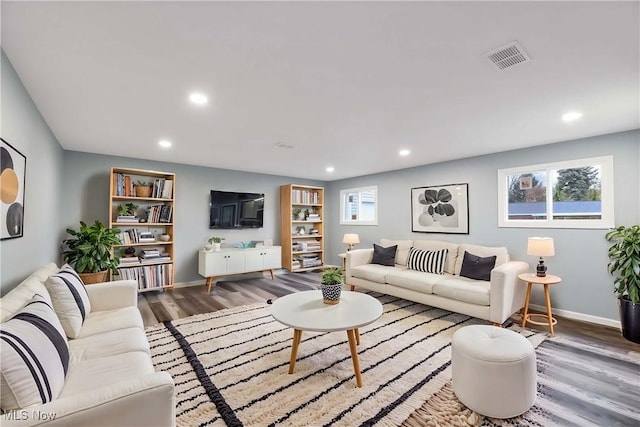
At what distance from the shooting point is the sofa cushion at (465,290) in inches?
119

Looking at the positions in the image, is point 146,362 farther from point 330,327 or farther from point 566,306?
point 566,306

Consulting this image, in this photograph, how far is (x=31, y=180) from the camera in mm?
2340

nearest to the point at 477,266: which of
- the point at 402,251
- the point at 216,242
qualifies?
the point at 402,251

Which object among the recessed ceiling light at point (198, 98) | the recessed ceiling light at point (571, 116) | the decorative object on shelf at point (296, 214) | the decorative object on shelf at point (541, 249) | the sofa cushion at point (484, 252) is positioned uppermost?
the recessed ceiling light at point (571, 116)

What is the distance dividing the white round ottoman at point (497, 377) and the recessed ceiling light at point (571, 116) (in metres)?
2.15

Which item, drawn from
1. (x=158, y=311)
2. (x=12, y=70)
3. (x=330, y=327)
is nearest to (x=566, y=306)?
(x=330, y=327)

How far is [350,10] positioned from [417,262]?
11.7ft

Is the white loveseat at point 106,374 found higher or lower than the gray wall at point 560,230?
lower

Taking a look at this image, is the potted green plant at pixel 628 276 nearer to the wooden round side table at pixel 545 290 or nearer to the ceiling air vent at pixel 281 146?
the wooden round side table at pixel 545 290

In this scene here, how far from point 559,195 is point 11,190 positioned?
17.3ft

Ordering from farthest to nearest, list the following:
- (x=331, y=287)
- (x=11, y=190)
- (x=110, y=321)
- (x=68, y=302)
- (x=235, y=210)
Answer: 1. (x=235, y=210)
2. (x=331, y=287)
3. (x=110, y=321)
4. (x=68, y=302)
5. (x=11, y=190)

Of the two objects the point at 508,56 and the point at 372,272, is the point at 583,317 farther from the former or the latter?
the point at 508,56

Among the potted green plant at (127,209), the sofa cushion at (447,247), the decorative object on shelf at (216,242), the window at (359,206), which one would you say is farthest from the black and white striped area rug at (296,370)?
the window at (359,206)

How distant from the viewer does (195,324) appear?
123 inches
